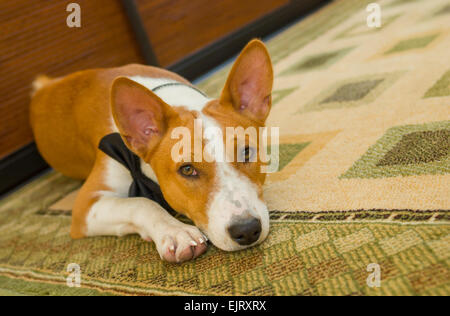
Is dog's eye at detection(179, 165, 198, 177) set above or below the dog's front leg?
above

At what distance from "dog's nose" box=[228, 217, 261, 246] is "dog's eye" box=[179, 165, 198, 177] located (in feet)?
0.88

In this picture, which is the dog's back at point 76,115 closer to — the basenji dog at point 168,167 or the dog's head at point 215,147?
the basenji dog at point 168,167

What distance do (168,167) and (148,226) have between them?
0.80 feet

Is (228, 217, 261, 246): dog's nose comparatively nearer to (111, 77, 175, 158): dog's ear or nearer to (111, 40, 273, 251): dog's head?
(111, 40, 273, 251): dog's head

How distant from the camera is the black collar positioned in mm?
1914

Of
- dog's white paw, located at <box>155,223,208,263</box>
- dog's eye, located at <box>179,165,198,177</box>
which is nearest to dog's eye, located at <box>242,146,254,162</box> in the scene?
dog's eye, located at <box>179,165,198,177</box>

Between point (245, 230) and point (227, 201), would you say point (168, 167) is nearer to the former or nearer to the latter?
point (227, 201)

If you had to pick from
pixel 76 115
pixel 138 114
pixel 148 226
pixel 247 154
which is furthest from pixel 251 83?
pixel 76 115

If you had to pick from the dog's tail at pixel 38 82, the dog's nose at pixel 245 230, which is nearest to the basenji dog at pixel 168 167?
the dog's nose at pixel 245 230

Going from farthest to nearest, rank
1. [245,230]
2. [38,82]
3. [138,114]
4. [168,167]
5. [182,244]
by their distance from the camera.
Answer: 1. [38,82]
2. [138,114]
3. [168,167]
4. [182,244]
5. [245,230]

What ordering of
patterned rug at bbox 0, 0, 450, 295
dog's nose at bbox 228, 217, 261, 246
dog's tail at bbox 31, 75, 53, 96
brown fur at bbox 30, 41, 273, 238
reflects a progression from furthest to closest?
dog's tail at bbox 31, 75, 53, 96 < brown fur at bbox 30, 41, 273, 238 < dog's nose at bbox 228, 217, 261, 246 < patterned rug at bbox 0, 0, 450, 295

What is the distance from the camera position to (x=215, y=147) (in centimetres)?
156

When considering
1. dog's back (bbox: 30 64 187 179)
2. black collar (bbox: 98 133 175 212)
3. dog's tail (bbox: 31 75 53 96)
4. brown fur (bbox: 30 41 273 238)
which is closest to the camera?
brown fur (bbox: 30 41 273 238)

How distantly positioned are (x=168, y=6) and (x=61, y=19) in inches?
50.9
